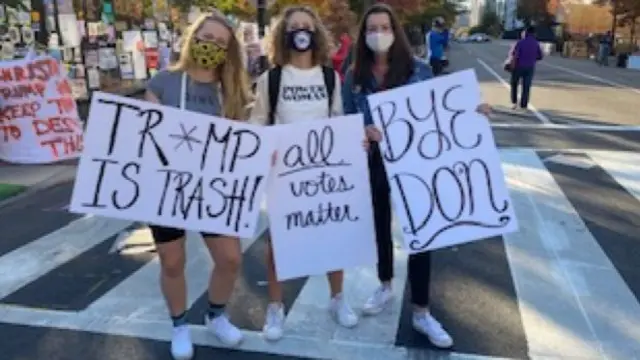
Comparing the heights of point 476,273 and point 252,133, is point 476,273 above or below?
below

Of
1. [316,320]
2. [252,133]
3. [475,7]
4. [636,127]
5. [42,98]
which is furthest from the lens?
[475,7]

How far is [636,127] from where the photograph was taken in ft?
36.4

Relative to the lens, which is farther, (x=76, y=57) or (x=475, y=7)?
(x=475, y=7)

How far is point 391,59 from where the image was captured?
3.37m

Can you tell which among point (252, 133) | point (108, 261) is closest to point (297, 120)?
point (252, 133)

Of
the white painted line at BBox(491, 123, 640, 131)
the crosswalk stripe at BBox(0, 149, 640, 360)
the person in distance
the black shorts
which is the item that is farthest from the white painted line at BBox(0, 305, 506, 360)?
the white painted line at BBox(491, 123, 640, 131)

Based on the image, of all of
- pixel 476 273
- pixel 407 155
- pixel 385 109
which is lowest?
pixel 476 273

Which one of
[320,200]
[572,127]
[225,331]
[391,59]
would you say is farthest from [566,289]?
[572,127]

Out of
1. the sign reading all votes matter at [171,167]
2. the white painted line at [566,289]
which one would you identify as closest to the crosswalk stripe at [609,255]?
the white painted line at [566,289]

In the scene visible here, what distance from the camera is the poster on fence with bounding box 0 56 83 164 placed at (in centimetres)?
736

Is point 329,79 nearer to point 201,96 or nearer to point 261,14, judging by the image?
point 201,96

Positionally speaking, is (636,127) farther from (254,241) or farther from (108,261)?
(108,261)

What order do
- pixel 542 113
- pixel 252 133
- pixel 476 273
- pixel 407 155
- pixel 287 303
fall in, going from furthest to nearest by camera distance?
pixel 542 113
pixel 476 273
pixel 287 303
pixel 407 155
pixel 252 133

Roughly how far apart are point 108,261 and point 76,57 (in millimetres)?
9696
